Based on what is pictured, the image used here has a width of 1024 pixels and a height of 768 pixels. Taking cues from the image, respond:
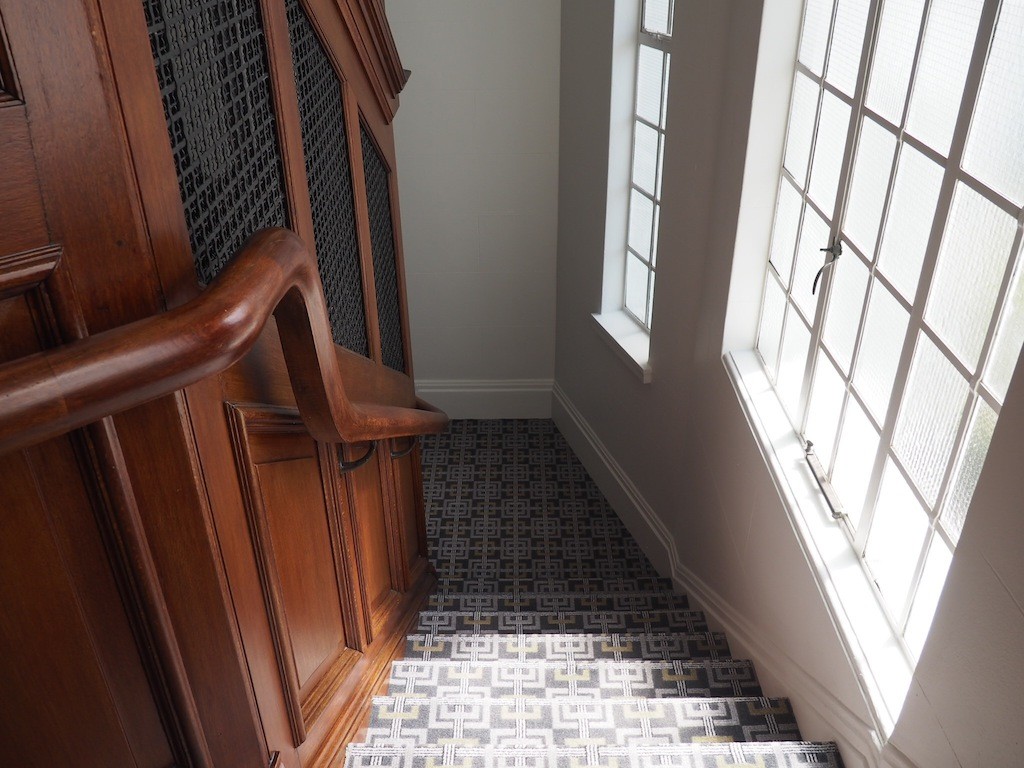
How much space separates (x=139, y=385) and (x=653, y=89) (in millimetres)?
2909

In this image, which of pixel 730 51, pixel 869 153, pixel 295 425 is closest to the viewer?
pixel 295 425

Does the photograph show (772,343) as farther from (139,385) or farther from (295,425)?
(139,385)

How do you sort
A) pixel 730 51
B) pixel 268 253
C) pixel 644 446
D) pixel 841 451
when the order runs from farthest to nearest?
pixel 644 446 < pixel 730 51 < pixel 841 451 < pixel 268 253

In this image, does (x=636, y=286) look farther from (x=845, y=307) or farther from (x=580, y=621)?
(x=845, y=307)

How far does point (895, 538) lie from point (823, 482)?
1.17 feet

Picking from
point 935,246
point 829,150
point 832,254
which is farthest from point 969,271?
point 829,150

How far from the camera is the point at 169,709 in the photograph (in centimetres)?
119

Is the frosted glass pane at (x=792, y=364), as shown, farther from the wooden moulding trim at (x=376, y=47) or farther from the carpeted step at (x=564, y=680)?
the wooden moulding trim at (x=376, y=47)

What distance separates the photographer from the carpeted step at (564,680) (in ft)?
7.11

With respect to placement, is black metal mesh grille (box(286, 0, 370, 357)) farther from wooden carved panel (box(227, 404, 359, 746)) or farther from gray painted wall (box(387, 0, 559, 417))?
gray painted wall (box(387, 0, 559, 417))

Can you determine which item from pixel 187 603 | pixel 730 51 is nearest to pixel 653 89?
pixel 730 51

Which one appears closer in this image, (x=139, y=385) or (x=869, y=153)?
(x=139, y=385)

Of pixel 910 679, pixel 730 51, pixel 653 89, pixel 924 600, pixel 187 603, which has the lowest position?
pixel 910 679

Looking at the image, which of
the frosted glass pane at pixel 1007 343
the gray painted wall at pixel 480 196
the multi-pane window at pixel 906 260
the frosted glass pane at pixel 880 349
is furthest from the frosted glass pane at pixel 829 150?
the gray painted wall at pixel 480 196
